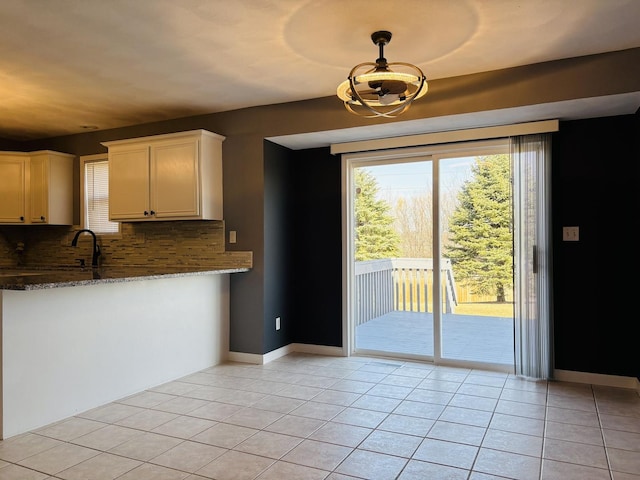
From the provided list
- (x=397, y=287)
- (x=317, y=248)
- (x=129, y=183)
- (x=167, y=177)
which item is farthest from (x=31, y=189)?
(x=397, y=287)

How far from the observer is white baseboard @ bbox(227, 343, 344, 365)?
4480 mm

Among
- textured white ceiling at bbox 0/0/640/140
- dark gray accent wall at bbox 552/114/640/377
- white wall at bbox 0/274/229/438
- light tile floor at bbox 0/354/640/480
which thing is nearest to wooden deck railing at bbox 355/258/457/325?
light tile floor at bbox 0/354/640/480

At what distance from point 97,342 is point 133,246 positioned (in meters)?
1.99

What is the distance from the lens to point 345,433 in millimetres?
2822

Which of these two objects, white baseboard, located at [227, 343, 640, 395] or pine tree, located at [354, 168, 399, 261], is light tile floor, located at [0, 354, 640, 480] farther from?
pine tree, located at [354, 168, 399, 261]

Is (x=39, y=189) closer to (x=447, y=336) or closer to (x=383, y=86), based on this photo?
(x=383, y=86)

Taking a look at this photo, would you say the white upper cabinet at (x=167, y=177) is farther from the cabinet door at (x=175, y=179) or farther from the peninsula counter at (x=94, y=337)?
the peninsula counter at (x=94, y=337)

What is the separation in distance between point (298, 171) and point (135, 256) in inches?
78.8

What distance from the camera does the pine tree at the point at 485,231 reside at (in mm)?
4182

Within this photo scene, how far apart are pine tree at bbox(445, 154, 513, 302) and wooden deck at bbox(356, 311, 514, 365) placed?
31 centimetres

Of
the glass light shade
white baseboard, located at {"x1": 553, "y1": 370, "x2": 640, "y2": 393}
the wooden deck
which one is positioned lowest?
Answer: white baseboard, located at {"x1": 553, "y1": 370, "x2": 640, "y2": 393}

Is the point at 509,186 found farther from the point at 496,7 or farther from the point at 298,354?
the point at 298,354

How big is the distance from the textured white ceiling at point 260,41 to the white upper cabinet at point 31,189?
1.43m

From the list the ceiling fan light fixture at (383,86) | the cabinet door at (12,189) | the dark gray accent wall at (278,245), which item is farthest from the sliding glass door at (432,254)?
the cabinet door at (12,189)
